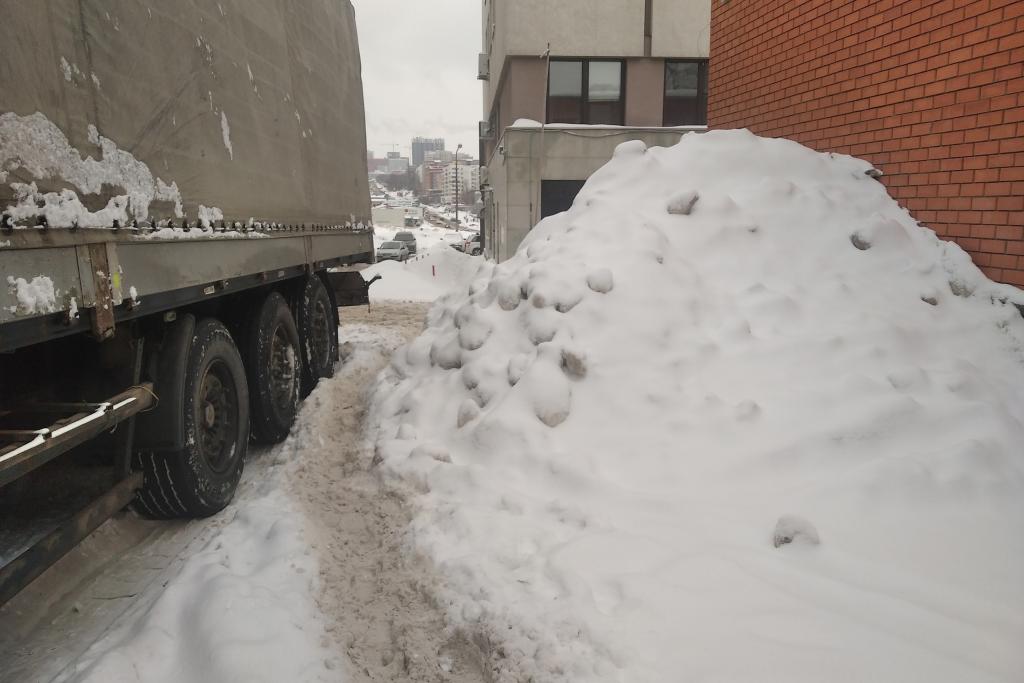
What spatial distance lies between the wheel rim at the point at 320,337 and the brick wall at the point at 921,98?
5.75 m

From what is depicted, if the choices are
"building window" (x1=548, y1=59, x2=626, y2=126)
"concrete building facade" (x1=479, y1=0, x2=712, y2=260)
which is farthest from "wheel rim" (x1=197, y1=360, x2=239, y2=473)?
"building window" (x1=548, y1=59, x2=626, y2=126)

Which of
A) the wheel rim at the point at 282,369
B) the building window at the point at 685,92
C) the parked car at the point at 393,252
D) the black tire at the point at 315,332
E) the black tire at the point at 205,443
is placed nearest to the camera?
the black tire at the point at 205,443

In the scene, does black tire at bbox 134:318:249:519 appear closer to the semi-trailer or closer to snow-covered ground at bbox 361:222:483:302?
the semi-trailer

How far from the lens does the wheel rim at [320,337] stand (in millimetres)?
7109

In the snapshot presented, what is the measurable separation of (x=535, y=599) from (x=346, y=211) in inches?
234

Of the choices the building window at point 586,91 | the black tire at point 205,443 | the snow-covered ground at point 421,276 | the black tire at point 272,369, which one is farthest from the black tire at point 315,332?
the building window at point 586,91

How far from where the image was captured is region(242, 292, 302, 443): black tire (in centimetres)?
524

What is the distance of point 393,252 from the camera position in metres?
35.4

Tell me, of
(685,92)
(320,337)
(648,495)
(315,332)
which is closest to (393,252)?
Answer: (685,92)

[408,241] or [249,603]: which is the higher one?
[408,241]

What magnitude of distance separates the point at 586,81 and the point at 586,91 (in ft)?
0.97

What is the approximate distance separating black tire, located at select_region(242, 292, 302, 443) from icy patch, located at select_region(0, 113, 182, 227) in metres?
2.11

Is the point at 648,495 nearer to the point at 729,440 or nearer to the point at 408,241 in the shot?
the point at 729,440

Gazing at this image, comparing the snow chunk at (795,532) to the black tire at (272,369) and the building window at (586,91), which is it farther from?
the building window at (586,91)
